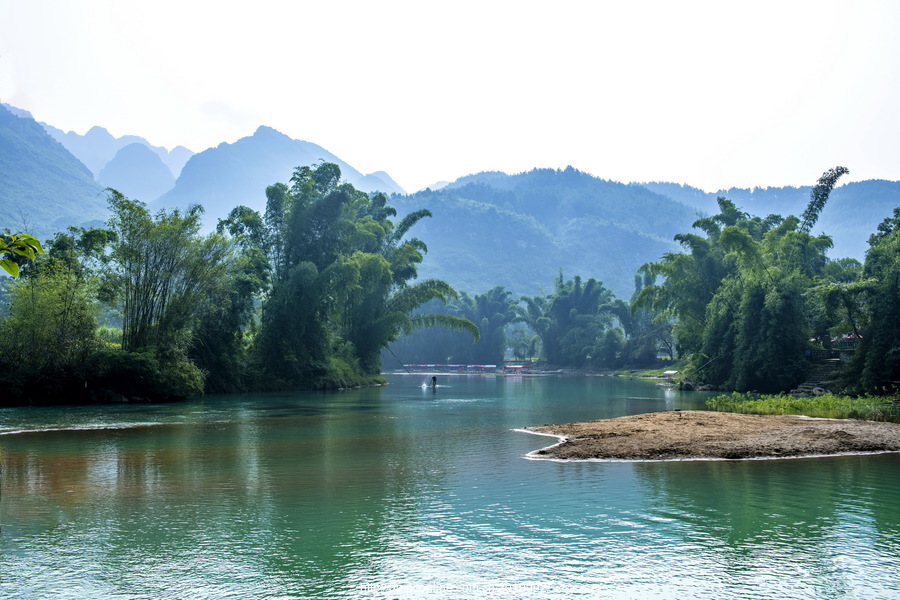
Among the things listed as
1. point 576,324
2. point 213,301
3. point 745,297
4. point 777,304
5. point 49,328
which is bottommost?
point 49,328

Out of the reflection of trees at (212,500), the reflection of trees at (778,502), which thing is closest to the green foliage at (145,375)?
the reflection of trees at (212,500)

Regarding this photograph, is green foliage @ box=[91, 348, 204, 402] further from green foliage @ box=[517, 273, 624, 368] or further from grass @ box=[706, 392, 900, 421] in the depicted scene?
green foliage @ box=[517, 273, 624, 368]

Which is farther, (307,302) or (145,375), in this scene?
(307,302)

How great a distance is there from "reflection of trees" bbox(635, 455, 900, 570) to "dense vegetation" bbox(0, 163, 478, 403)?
29124mm

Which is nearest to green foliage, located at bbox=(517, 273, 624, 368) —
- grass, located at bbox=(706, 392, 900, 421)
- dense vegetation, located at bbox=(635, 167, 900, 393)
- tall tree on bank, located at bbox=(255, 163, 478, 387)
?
dense vegetation, located at bbox=(635, 167, 900, 393)

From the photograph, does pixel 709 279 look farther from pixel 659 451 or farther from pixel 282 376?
pixel 659 451

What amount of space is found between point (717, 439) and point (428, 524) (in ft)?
35.8

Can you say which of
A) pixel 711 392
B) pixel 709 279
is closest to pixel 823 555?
pixel 711 392

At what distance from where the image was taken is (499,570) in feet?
29.0

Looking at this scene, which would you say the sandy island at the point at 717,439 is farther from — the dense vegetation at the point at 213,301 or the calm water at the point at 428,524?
the dense vegetation at the point at 213,301

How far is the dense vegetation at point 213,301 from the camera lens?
34.0 metres

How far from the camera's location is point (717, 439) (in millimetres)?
18891

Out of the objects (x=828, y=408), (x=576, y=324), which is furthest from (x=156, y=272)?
(x=576, y=324)

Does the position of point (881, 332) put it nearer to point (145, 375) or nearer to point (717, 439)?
point (717, 439)
